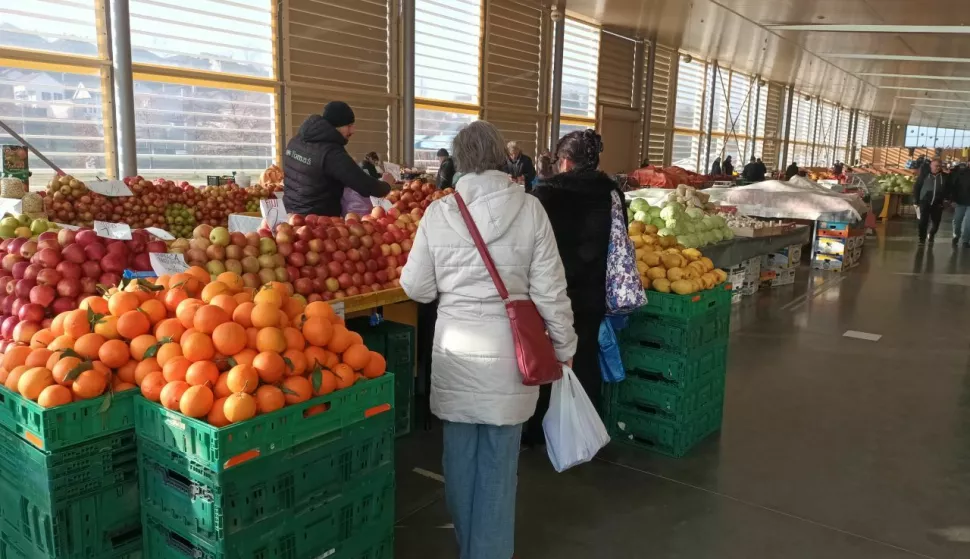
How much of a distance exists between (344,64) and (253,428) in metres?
9.89

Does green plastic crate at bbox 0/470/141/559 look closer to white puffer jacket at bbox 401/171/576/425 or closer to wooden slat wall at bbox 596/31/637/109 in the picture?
white puffer jacket at bbox 401/171/576/425

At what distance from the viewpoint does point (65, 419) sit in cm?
200

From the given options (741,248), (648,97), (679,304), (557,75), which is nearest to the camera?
(679,304)

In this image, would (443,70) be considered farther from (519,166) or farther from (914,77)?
(914,77)

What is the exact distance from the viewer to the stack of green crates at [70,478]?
79.0 inches

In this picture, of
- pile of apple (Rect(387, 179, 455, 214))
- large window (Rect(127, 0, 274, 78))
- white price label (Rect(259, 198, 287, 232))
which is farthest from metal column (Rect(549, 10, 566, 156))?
white price label (Rect(259, 198, 287, 232))

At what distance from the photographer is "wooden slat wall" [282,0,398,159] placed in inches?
405

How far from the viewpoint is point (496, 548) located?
267 cm

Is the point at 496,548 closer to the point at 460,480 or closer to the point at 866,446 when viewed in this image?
the point at 460,480

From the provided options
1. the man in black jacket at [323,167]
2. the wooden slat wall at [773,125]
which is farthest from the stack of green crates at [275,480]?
the wooden slat wall at [773,125]

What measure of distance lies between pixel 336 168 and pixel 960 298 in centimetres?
793

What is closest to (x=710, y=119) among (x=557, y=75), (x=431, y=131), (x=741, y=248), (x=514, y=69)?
(x=557, y=75)

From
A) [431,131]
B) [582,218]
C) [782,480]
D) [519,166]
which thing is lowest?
[782,480]

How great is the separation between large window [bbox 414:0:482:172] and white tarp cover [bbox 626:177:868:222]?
178 inches
